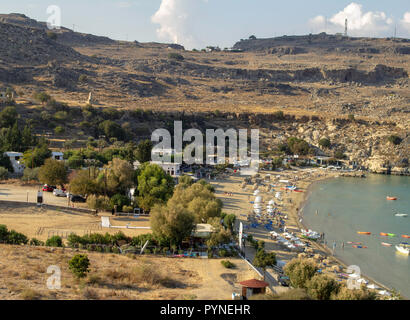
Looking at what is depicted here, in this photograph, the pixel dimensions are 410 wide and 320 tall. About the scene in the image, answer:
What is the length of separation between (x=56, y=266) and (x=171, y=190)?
10.9m

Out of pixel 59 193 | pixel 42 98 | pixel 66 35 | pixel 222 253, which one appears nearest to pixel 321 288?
pixel 222 253

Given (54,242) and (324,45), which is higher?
(324,45)

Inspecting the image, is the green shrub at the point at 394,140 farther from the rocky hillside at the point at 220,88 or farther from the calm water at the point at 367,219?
the calm water at the point at 367,219

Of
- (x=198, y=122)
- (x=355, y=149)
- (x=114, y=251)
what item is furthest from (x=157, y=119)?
(x=114, y=251)

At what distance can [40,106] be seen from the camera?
47094 millimetres

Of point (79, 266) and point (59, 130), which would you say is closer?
point (79, 266)

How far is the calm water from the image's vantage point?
20.3 m

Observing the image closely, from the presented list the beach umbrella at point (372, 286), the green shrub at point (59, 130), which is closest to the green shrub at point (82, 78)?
the green shrub at point (59, 130)

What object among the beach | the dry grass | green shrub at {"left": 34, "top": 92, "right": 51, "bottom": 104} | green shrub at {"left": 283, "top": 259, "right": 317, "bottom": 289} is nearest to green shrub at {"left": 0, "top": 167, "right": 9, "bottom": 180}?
the dry grass

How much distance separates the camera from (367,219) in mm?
29469

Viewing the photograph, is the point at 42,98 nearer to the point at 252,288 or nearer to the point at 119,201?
the point at 119,201

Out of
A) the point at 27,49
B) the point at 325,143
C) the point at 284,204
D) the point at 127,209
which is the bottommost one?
the point at 284,204

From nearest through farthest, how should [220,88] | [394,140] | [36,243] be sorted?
[36,243] → [394,140] → [220,88]
